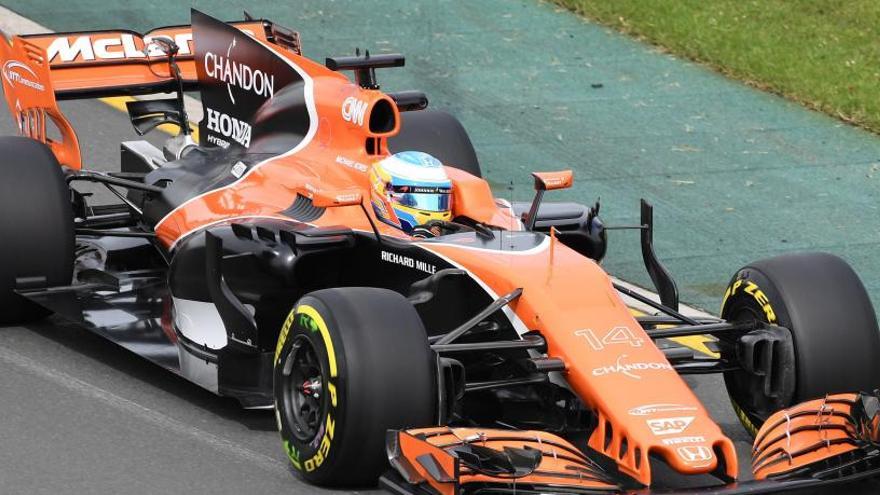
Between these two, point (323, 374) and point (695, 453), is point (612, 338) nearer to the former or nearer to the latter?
point (695, 453)

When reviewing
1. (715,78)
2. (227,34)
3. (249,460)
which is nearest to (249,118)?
(227,34)

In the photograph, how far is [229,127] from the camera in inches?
396

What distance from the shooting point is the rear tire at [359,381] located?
7129 millimetres

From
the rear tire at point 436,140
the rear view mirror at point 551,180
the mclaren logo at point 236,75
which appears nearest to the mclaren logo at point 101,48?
the mclaren logo at point 236,75

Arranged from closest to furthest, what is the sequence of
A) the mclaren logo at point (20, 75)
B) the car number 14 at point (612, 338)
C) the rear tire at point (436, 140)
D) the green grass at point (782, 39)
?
the car number 14 at point (612, 338) → the mclaren logo at point (20, 75) → the rear tire at point (436, 140) → the green grass at point (782, 39)

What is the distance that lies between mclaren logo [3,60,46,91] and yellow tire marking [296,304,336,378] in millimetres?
3442

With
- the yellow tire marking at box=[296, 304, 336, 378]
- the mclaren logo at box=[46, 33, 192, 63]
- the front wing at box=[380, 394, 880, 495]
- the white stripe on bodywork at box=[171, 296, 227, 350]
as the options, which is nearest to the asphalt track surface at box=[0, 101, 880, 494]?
the white stripe on bodywork at box=[171, 296, 227, 350]

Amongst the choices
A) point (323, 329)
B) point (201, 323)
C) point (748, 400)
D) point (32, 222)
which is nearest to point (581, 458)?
point (323, 329)

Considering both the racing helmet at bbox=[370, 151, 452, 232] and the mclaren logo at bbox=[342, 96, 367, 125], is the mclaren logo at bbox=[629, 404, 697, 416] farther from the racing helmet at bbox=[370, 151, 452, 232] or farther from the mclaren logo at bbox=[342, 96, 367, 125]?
the mclaren logo at bbox=[342, 96, 367, 125]

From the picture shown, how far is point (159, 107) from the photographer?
1084 centimetres

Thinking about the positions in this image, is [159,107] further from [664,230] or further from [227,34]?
[664,230]

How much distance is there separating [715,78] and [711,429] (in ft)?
27.7

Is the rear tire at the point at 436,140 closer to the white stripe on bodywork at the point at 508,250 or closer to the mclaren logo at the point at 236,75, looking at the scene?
the mclaren logo at the point at 236,75

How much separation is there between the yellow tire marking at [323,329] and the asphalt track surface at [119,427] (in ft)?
1.93
